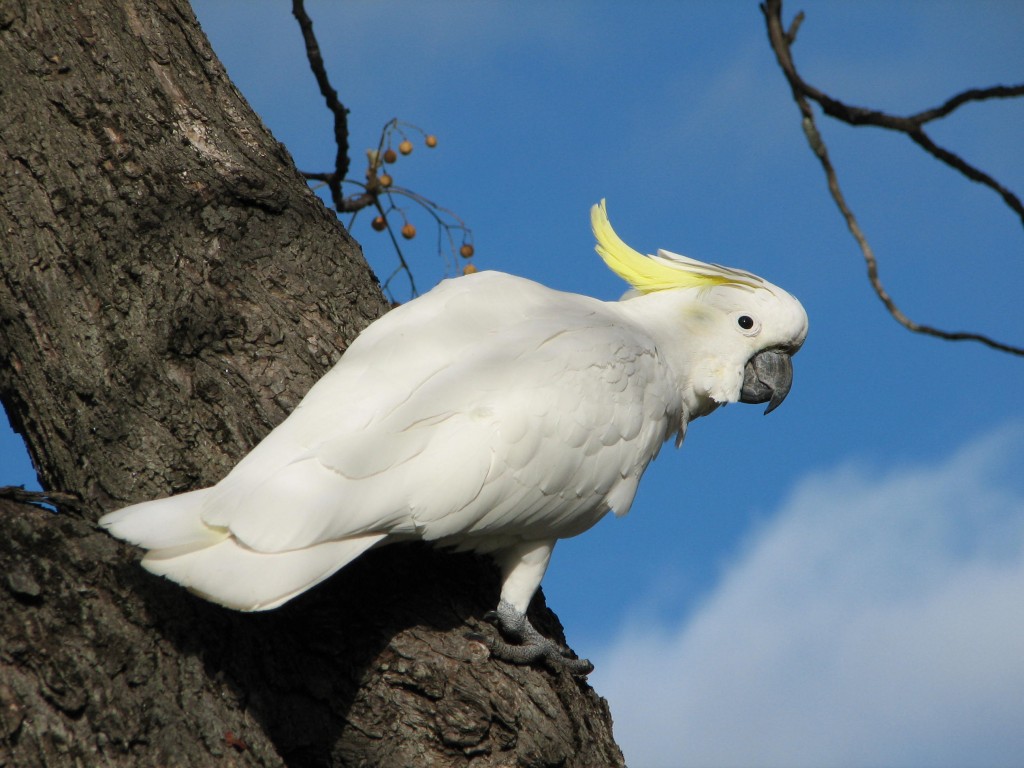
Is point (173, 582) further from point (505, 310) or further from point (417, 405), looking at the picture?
point (505, 310)

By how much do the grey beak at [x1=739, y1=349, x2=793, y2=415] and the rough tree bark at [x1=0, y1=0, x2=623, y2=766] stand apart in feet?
4.06

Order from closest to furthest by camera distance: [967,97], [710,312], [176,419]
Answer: [967,97], [176,419], [710,312]

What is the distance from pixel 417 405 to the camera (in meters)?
2.77

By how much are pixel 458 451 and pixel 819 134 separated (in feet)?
4.01

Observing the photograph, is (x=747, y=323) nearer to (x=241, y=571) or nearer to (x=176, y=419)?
(x=176, y=419)

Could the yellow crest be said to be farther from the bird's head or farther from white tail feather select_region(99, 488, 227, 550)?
white tail feather select_region(99, 488, 227, 550)

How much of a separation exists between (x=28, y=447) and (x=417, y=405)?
1157 millimetres

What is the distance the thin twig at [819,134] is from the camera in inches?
73.5

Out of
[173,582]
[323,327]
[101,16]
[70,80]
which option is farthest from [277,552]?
[101,16]

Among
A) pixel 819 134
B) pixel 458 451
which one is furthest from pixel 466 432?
pixel 819 134

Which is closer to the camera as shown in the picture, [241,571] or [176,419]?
[241,571]

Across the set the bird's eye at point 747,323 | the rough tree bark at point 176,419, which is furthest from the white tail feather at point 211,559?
the bird's eye at point 747,323

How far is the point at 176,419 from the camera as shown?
2.88 meters

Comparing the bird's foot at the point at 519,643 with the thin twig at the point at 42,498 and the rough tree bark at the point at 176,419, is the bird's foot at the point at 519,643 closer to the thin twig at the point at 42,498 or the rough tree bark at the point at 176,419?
the rough tree bark at the point at 176,419
